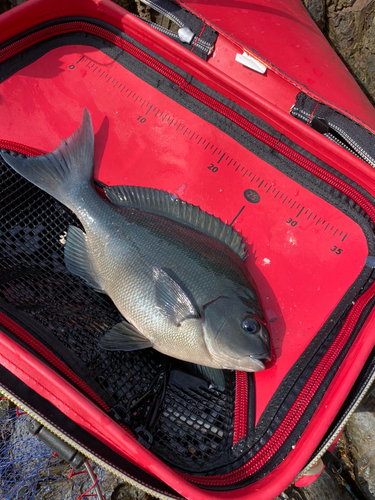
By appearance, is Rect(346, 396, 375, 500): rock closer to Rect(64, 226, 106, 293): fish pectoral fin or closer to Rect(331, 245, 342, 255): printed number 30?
Rect(331, 245, 342, 255): printed number 30

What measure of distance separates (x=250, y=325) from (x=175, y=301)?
360 millimetres

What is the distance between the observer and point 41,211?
2014mm

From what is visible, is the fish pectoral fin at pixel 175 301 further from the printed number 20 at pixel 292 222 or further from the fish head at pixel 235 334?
the printed number 20 at pixel 292 222

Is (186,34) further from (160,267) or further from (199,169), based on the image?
(160,267)

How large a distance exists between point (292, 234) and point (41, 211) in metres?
1.48

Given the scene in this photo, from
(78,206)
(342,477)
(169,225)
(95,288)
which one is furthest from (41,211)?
(342,477)

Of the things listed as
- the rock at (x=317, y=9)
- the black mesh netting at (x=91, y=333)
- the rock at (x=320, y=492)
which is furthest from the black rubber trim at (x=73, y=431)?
the rock at (x=317, y=9)

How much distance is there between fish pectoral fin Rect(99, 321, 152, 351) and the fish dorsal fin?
2.01 ft

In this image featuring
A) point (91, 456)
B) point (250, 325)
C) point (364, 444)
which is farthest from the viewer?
point (364, 444)

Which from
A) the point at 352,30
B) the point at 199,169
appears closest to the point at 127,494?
the point at 199,169

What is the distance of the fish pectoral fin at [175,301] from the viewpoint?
159cm

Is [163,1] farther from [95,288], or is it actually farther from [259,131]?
[95,288]

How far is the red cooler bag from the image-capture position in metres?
1.36

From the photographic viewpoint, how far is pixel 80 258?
186 centimetres
